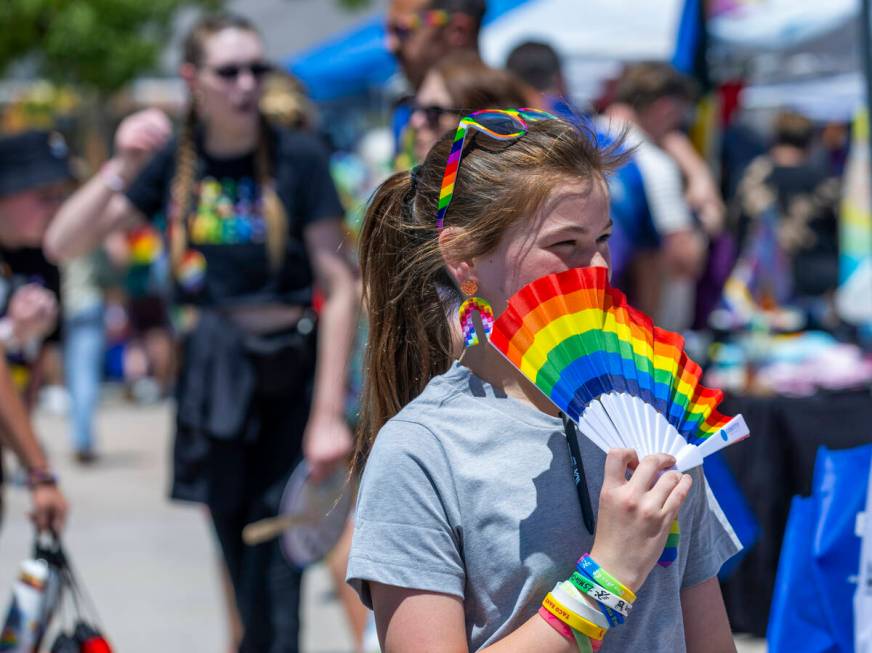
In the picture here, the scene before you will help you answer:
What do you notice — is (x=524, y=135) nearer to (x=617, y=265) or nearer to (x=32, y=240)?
(x=617, y=265)

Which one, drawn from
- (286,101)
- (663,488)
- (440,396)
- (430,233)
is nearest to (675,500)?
(663,488)

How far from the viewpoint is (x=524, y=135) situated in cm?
188

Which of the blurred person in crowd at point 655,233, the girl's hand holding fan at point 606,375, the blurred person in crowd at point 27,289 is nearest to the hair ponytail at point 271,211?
the blurred person in crowd at point 27,289

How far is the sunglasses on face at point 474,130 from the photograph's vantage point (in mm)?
1867

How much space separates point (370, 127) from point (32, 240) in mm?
11734

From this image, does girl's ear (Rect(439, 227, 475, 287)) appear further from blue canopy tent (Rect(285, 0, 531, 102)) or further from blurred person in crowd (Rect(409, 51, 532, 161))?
blue canopy tent (Rect(285, 0, 531, 102))

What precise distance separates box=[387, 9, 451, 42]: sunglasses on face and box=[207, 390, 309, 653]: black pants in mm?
1113

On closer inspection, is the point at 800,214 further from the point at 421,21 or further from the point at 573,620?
the point at 573,620

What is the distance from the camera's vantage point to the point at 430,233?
1.93 m

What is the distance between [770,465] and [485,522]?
2.79 m

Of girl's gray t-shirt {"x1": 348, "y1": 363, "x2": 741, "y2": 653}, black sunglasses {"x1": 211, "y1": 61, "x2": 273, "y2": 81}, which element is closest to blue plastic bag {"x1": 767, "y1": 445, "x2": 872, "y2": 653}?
girl's gray t-shirt {"x1": 348, "y1": 363, "x2": 741, "y2": 653}

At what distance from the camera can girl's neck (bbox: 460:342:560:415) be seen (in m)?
1.82

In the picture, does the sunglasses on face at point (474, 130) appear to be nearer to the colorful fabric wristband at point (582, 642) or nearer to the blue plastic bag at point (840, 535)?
the colorful fabric wristband at point (582, 642)

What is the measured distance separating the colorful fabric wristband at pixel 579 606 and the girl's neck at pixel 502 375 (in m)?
0.28
